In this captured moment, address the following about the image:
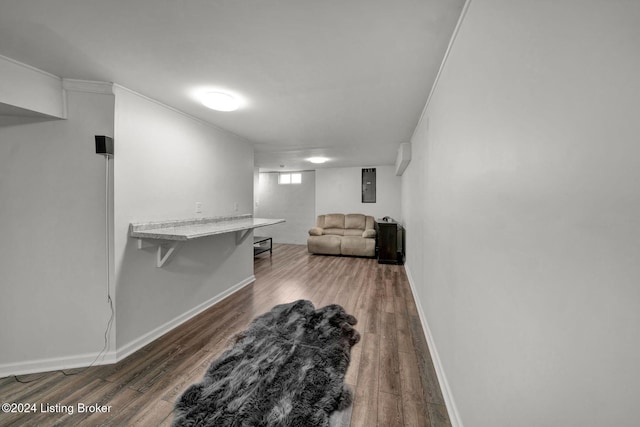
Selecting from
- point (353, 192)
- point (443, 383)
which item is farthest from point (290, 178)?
point (443, 383)

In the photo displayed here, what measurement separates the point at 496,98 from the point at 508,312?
785 millimetres

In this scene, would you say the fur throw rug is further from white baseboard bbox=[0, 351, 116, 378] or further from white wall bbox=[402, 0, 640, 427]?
white baseboard bbox=[0, 351, 116, 378]

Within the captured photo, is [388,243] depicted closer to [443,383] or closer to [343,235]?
[343,235]

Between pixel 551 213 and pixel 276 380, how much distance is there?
1.80 meters

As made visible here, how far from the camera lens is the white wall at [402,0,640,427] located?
1.42ft

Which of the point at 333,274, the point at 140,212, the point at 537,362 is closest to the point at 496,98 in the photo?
the point at 537,362

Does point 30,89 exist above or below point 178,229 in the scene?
above

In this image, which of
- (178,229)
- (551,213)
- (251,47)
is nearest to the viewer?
(551,213)

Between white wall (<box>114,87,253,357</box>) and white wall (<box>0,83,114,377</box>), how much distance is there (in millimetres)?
137

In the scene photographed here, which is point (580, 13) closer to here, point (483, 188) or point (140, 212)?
point (483, 188)

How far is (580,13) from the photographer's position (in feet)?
1.72

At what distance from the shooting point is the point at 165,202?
237 centimetres

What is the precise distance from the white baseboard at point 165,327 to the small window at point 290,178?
4.40m

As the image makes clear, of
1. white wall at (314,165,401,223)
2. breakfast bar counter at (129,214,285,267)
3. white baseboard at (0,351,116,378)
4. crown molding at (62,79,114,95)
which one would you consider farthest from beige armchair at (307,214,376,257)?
crown molding at (62,79,114,95)
